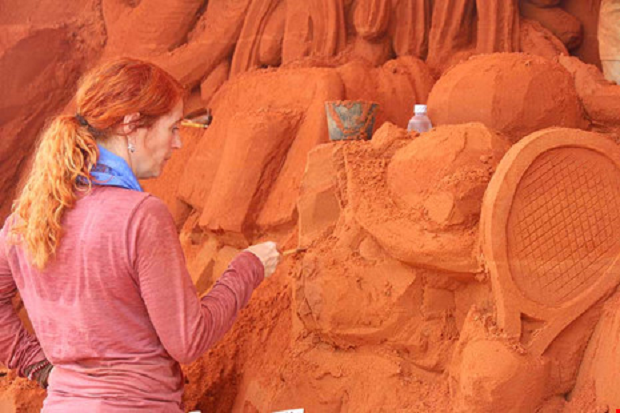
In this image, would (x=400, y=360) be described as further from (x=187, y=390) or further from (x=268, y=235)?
(x=268, y=235)

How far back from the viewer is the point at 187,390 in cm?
306

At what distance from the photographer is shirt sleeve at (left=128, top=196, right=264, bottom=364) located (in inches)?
62.0

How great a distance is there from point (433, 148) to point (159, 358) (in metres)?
1.14

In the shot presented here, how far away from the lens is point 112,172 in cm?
165

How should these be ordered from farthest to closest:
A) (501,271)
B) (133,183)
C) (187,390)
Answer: (187,390) < (501,271) < (133,183)

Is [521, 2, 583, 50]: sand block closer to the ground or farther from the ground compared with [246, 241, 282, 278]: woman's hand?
closer to the ground

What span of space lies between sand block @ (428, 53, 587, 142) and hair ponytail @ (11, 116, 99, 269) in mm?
1428

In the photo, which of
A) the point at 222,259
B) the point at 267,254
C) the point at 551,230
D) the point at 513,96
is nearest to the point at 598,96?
the point at 513,96

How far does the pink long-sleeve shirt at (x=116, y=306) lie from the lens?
158cm

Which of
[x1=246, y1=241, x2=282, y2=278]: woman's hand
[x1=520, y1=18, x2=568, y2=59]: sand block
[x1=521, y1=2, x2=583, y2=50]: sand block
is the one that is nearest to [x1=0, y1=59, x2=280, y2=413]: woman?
[x1=246, y1=241, x2=282, y2=278]: woman's hand

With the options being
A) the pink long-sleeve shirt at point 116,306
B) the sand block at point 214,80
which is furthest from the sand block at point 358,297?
the sand block at point 214,80

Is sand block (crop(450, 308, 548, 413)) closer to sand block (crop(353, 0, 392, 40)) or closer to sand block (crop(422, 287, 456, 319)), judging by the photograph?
sand block (crop(422, 287, 456, 319))

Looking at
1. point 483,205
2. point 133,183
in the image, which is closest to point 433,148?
point 483,205

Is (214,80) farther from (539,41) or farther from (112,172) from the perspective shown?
(112,172)
